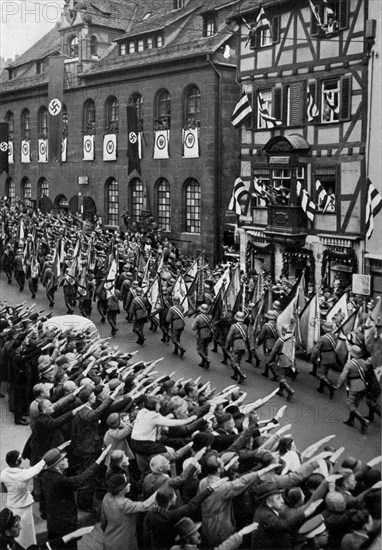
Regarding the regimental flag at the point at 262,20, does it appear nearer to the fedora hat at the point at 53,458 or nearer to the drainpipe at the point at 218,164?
the drainpipe at the point at 218,164

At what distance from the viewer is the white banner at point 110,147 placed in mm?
34919

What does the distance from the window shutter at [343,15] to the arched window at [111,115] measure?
14952 millimetres

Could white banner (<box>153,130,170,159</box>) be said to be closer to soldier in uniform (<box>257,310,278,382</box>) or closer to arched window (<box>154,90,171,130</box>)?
arched window (<box>154,90,171,130</box>)

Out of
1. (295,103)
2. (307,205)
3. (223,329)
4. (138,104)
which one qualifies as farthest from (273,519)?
(138,104)

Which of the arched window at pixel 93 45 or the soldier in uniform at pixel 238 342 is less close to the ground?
the arched window at pixel 93 45

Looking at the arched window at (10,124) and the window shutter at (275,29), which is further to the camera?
the arched window at (10,124)

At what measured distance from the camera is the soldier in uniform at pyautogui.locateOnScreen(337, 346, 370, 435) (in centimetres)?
1299

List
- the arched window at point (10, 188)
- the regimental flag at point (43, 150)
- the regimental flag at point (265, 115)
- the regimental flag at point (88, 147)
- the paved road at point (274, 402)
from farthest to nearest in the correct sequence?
1. the arched window at point (10, 188)
2. the regimental flag at point (43, 150)
3. the regimental flag at point (88, 147)
4. the regimental flag at point (265, 115)
5. the paved road at point (274, 402)

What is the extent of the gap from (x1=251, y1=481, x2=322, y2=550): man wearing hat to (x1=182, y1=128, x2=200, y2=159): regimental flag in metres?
24.7

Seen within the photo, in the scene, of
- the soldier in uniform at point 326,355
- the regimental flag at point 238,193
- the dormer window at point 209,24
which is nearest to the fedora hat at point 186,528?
the soldier in uniform at point 326,355

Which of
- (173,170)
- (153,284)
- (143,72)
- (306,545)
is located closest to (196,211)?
(173,170)

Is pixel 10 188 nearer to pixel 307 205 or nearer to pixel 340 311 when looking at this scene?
pixel 307 205

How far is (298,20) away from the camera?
24.4m

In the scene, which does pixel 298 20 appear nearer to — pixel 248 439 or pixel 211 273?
pixel 211 273
